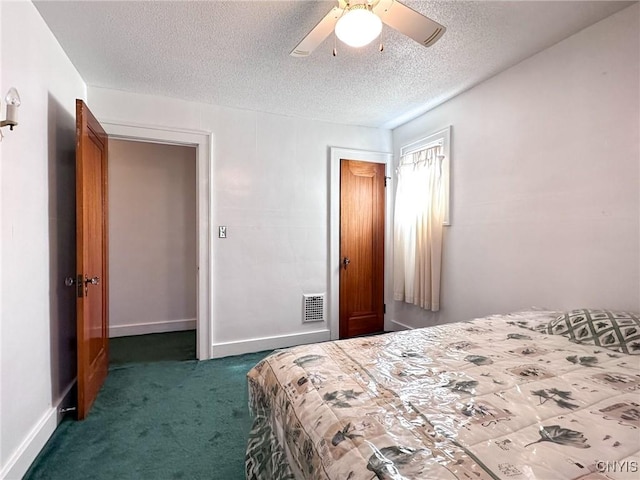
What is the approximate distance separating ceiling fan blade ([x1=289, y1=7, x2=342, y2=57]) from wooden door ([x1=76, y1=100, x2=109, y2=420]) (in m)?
1.53

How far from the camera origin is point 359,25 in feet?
4.59

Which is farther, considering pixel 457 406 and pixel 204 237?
pixel 204 237

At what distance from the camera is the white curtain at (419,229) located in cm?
310

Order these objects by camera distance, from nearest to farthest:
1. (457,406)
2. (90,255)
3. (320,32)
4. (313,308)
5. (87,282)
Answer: (457,406) → (320,32) → (87,282) → (90,255) → (313,308)

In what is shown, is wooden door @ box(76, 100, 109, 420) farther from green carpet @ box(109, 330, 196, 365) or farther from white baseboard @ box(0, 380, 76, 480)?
green carpet @ box(109, 330, 196, 365)

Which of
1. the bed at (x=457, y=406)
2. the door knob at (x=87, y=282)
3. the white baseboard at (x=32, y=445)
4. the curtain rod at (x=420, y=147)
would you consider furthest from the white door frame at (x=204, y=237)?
the curtain rod at (x=420, y=147)

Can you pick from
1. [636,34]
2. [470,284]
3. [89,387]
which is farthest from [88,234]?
[636,34]

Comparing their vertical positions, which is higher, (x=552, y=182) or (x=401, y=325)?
(x=552, y=182)

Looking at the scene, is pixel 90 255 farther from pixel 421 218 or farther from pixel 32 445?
pixel 421 218

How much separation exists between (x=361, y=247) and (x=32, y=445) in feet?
10.2

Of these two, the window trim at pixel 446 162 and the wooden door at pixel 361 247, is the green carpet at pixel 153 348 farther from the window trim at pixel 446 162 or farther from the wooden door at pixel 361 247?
the window trim at pixel 446 162

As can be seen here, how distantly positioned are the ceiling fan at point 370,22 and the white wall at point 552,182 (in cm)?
119

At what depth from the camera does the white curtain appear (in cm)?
310

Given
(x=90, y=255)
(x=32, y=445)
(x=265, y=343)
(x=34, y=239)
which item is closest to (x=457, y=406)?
(x=32, y=445)
